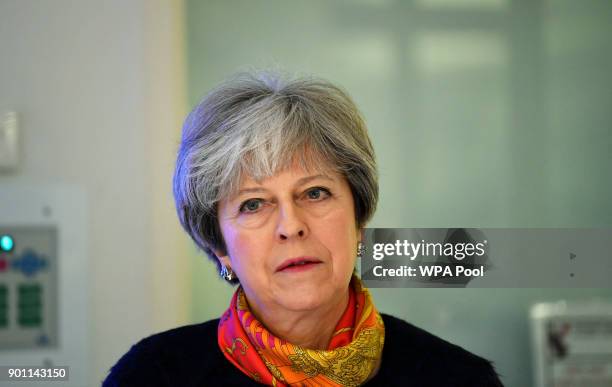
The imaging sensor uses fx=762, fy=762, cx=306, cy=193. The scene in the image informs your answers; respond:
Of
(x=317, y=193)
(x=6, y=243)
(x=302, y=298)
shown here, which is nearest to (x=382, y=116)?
(x=317, y=193)

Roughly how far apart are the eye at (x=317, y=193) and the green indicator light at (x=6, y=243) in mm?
594

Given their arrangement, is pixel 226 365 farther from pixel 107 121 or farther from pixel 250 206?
pixel 107 121

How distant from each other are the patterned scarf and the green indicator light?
Result: 1.43 ft

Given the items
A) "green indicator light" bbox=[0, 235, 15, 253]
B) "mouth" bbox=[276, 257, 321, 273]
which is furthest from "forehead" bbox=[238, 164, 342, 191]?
"green indicator light" bbox=[0, 235, 15, 253]

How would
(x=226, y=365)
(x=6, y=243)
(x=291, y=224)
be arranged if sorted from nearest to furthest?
(x=291, y=224) → (x=226, y=365) → (x=6, y=243)

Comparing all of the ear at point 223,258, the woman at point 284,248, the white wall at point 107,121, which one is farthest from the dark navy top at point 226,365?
the white wall at point 107,121

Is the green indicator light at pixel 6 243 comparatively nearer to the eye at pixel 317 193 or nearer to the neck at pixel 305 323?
the neck at pixel 305 323

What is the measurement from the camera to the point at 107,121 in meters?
1.38

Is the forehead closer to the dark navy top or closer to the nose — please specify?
the nose

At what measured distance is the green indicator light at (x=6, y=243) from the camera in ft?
4.37

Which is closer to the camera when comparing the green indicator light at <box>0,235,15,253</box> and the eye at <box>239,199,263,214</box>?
the eye at <box>239,199,263,214</box>

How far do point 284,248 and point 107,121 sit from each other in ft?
1.72

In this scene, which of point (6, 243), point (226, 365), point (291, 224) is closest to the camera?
point (291, 224)

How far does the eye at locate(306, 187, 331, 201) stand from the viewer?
106 cm
